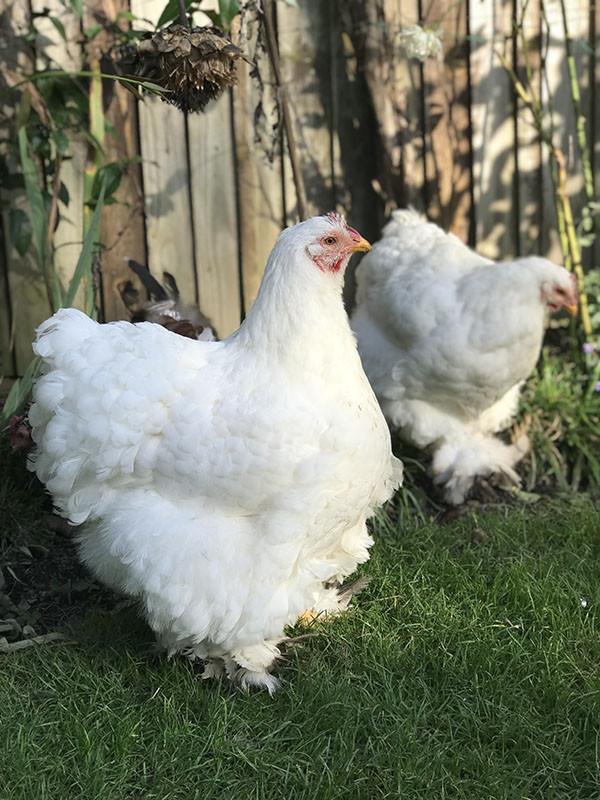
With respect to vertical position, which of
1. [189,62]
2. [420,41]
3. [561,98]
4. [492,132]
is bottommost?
[492,132]

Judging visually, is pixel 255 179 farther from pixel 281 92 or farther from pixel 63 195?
pixel 63 195

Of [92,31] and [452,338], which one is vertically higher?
[92,31]

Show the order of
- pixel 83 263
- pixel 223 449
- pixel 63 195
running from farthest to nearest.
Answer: pixel 63 195 < pixel 83 263 < pixel 223 449

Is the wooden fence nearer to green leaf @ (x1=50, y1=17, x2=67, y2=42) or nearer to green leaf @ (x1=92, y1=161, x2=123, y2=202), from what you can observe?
green leaf @ (x1=50, y1=17, x2=67, y2=42)

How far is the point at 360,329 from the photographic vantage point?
4023 millimetres

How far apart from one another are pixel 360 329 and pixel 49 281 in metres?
1.49

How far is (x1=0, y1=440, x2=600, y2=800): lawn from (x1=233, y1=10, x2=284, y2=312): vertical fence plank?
2.05 metres

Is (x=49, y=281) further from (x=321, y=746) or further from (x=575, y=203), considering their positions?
(x=575, y=203)

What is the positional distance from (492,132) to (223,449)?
2944 mm

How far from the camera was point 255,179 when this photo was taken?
14.4ft

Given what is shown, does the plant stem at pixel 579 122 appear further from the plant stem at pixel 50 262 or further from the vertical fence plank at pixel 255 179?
the plant stem at pixel 50 262

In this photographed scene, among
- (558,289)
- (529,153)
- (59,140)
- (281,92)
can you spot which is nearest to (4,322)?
A: (59,140)

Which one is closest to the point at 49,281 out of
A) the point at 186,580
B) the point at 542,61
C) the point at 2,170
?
the point at 2,170

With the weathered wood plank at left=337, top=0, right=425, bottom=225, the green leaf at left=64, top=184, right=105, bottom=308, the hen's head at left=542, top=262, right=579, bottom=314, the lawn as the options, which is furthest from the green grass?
the weathered wood plank at left=337, top=0, right=425, bottom=225
